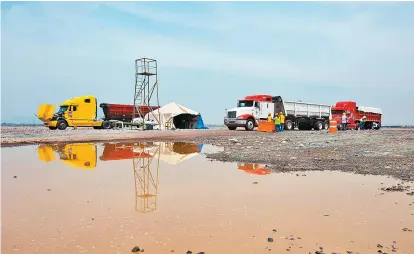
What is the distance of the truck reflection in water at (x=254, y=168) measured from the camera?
8.17 m

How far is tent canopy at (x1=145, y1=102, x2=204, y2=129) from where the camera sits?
113ft

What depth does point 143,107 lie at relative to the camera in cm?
3662

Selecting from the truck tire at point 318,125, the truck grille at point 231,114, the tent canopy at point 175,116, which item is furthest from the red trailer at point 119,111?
the truck tire at point 318,125

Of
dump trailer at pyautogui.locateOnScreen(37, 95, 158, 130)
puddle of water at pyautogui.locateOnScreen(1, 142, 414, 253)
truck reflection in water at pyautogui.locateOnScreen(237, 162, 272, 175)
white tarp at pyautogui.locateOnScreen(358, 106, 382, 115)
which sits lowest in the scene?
puddle of water at pyautogui.locateOnScreen(1, 142, 414, 253)

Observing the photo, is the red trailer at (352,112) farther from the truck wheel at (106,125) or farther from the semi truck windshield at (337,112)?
Result: the truck wheel at (106,125)

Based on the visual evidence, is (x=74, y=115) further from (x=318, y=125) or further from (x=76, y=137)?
(x=318, y=125)

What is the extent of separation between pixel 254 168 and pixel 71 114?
84.8 ft

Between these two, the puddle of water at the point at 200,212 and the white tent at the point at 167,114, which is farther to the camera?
the white tent at the point at 167,114

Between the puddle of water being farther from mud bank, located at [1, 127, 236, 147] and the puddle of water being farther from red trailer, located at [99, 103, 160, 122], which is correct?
red trailer, located at [99, 103, 160, 122]

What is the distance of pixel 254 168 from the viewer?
28.8ft

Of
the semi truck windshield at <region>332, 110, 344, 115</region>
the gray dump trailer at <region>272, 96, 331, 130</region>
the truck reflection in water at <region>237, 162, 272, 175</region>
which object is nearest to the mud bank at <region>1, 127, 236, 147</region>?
the truck reflection in water at <region>237, 162, 272, 175</region>

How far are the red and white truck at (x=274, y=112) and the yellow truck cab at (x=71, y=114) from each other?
12764 millimetres

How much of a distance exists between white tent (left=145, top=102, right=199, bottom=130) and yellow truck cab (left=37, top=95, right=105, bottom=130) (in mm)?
5840

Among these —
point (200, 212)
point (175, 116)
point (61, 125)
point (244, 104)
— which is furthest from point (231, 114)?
point (200, 212)
